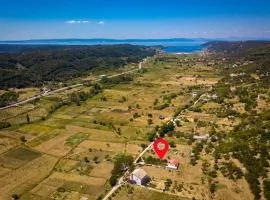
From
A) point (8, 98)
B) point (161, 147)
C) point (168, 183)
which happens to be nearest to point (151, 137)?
point (161, 147)

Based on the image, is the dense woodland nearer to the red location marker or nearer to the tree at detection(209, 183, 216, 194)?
the tree at detection(209, 183, 216, 194)

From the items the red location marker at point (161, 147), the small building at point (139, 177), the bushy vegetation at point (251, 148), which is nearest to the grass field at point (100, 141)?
the small building at point (139, 177)

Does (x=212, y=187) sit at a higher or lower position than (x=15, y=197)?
higher

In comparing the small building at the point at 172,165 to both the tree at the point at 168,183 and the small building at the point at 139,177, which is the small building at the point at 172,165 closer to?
the tree at the point at 168,183

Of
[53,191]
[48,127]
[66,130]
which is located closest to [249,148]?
[53,191]

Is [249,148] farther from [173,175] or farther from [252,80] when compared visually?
[252,80]

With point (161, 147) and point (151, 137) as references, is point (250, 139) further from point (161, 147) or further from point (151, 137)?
point (151, 137)
